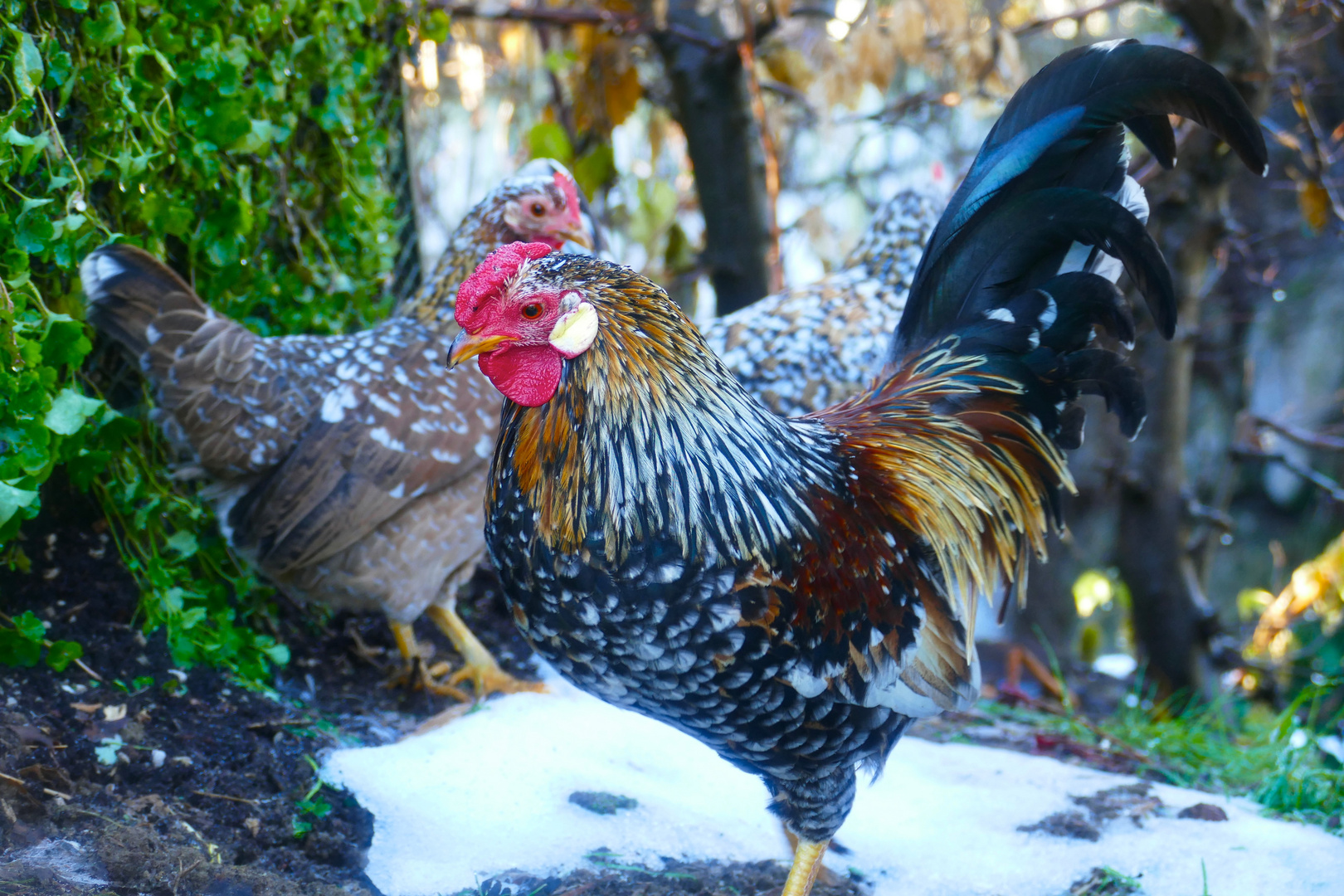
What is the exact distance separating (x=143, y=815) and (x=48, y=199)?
5.17 feet

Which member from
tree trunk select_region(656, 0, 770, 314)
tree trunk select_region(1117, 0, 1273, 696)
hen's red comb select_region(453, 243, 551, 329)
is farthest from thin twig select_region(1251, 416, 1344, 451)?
hen's red comb select_region(453, 243, 551, 329)

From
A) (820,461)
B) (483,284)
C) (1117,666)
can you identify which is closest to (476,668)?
(820,461)

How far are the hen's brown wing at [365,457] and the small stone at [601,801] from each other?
1118mm

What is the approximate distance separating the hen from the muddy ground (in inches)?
16.7

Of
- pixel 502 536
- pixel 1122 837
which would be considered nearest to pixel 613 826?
pixel 502 536

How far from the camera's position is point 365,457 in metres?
3.27

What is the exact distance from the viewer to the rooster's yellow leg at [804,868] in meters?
2.42

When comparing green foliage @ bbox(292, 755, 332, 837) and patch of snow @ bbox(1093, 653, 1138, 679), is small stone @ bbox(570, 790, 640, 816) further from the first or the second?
patch of snow @ bbox(1093, 653, 1138, 679)

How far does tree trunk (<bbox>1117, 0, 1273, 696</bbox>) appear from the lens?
175 inches

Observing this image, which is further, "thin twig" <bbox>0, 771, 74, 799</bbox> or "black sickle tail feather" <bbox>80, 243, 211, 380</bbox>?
"black sickle tail feather" <bbox>80, 243, 211, 380</bbox>

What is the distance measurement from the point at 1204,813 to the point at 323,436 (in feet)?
10.1

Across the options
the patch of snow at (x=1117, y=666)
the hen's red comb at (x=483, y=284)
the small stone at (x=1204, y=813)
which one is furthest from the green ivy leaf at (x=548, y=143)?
the patch of snow at (x=1117, y=666)

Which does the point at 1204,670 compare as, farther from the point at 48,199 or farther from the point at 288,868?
the point at 48,199

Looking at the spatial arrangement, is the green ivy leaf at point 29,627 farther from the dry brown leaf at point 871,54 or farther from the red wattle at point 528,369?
the dry brown leaf at point 871,54
